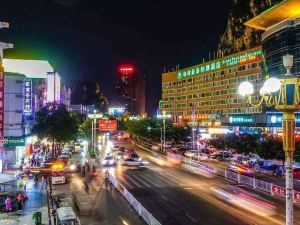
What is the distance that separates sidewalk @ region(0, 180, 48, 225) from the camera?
25484 mm

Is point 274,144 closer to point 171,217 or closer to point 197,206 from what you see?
point 197,206

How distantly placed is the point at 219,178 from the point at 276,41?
53.7 m

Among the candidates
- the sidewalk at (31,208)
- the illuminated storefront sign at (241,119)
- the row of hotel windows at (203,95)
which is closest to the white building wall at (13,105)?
the sidewalk at (31,208)

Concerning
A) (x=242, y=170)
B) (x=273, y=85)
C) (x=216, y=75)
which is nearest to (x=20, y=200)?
(x=273, y=85)

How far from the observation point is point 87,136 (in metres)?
94.7

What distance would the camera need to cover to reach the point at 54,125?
209 ft

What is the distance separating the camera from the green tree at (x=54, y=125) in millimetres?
63344

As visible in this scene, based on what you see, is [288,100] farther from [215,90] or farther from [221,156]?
[215,90]

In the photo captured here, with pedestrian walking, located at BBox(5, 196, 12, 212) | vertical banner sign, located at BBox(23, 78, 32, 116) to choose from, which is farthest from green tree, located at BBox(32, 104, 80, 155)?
pedestrian walking, located at BBox(5, 196, 12, 212)

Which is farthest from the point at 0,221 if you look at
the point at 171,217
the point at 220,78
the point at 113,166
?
the point at 220,78

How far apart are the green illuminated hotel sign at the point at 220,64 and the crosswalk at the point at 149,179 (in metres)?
74.6

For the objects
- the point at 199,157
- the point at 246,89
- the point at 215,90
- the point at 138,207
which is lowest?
the point at 199,157

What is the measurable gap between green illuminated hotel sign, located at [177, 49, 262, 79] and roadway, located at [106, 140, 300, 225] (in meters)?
75.8

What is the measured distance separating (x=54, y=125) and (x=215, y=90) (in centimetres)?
8347
